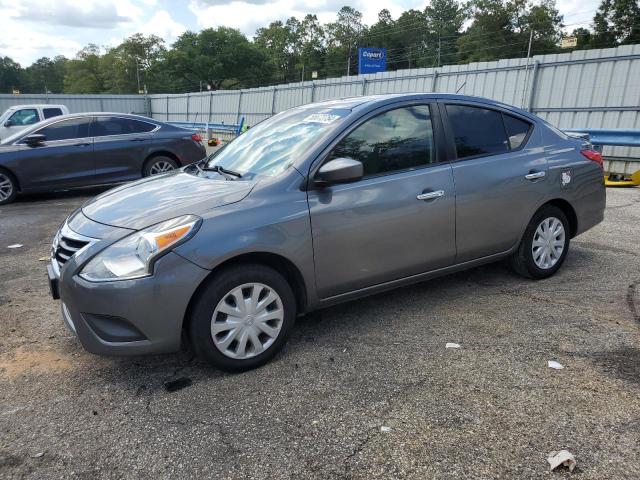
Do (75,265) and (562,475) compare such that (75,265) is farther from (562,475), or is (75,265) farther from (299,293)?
→ (562,475)

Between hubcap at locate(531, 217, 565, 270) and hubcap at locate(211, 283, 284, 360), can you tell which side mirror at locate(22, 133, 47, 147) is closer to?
hubcap at locate(211, 283, 284, 360)

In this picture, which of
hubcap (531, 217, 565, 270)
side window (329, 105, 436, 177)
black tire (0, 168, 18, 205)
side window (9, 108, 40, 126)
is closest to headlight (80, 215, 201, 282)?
side window (329, 105, 436, 177)

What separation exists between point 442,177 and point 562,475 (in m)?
2.19

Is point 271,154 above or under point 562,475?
above

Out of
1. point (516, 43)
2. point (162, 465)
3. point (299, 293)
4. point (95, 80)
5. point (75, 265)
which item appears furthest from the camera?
point (95, 80)

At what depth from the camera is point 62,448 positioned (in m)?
2.51

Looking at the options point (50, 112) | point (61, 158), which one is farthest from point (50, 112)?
point (61, 158)

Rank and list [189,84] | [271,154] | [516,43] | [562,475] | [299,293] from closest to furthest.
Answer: [562,475] < [299,293] < [271,154] < [516,43] < [189,84]

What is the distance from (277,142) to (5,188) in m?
7.21

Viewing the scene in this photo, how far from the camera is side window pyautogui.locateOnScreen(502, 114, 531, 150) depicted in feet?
14.3

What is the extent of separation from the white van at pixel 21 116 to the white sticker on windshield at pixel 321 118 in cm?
1215

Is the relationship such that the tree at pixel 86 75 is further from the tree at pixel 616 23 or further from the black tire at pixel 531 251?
the black tire at pixel 531 251

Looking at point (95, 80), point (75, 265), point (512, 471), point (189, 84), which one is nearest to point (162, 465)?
point (75, 265)

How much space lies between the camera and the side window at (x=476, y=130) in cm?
405
